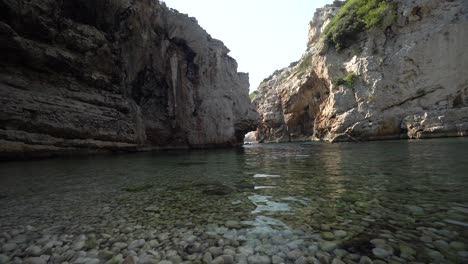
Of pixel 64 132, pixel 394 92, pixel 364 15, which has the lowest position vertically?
pixel 64 132

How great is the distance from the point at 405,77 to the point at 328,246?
3937 cm

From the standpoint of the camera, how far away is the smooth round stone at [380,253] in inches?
92.6

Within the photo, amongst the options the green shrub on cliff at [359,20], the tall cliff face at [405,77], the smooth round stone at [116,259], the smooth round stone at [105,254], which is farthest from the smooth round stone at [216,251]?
the green shrub on cliff at [359,20]

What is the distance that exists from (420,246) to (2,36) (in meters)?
19.2

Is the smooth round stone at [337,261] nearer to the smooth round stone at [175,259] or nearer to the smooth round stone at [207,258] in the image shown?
the smooth round stone at [207,258]

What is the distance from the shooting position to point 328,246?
262 centimetres

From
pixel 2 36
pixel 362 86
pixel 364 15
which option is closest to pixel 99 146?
pixel 2 36

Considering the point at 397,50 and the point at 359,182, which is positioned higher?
the point at 397,50

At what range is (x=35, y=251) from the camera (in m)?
2.71

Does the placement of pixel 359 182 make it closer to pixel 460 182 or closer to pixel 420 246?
pixel 460 182

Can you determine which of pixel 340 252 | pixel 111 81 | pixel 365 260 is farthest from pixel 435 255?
pixel 111 81

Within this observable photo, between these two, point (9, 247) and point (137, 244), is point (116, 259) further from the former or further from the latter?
point (9, 247)

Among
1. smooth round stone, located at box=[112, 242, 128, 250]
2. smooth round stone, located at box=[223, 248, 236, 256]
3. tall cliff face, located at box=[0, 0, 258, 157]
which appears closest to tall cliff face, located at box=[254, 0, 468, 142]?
tall cliff face, located at box=[0, 0, 258, 157]

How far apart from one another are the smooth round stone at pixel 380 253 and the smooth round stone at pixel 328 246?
1.18ft
